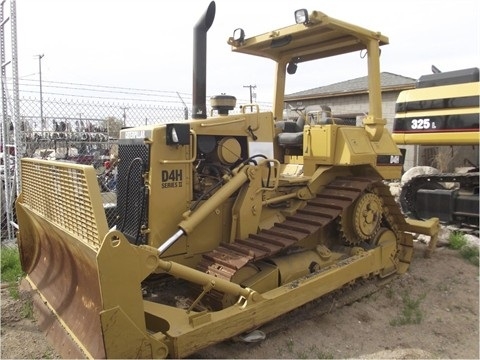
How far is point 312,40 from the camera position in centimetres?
516

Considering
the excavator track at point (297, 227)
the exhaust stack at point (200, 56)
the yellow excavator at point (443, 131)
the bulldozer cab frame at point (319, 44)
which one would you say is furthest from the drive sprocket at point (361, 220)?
the yellow excavator at point (443, 131)

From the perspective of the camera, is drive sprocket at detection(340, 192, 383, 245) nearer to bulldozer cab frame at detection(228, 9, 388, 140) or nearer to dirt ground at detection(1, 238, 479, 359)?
dirt ground at detection(1, 238, 479, 359)

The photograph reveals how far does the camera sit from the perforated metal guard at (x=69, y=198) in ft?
9.21

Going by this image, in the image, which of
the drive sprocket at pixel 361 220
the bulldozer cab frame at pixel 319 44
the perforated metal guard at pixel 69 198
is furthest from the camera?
the drive sprocket at pixel 361 220

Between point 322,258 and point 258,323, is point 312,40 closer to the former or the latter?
point 322,258

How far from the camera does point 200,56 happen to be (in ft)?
13.6

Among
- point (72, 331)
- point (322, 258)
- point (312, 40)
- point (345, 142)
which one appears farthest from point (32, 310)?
point (312, 40)

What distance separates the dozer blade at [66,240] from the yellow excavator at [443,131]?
5.52 m

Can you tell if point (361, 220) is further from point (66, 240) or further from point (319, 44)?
point (66, 240)

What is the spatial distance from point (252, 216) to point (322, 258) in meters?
0.86

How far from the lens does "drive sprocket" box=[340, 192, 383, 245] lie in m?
4.84

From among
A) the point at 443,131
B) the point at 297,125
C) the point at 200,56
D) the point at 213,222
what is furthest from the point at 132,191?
the point at 443,131

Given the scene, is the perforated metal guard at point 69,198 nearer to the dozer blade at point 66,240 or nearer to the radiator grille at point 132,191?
the dozer blade at point 66,240

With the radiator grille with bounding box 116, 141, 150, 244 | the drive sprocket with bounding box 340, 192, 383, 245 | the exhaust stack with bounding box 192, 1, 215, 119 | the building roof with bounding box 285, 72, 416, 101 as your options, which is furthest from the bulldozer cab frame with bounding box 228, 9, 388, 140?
the building roof with bounding box 285, 72, 416, 101
